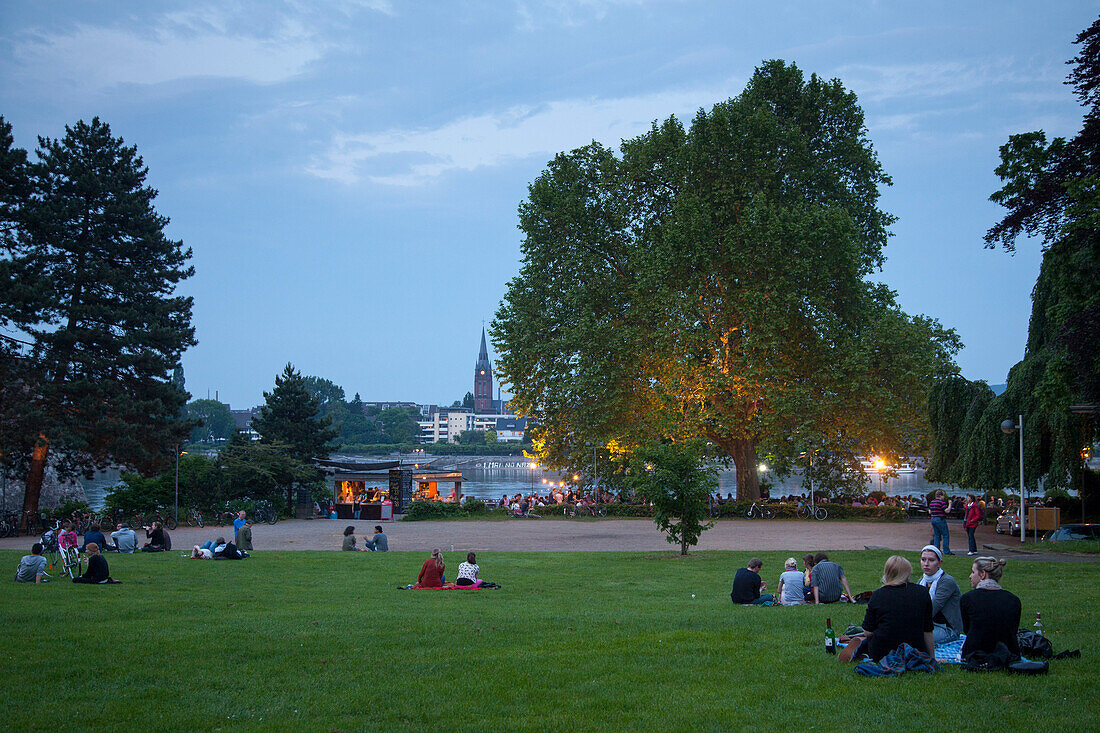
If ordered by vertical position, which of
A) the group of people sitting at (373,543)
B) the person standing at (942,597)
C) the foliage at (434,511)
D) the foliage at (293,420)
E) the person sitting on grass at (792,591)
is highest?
the foliage at (293,420)

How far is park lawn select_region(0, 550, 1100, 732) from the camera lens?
6.83 meters

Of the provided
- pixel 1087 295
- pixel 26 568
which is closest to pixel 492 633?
pixel 26 568

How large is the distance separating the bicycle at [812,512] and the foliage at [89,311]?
29.6m

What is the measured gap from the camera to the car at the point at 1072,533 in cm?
2589

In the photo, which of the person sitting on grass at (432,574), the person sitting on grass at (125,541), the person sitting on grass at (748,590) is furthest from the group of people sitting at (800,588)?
the person sitting on grass at (125,541)

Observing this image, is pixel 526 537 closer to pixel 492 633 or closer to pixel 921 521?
pixel 921 521

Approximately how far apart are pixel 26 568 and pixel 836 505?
113 ft

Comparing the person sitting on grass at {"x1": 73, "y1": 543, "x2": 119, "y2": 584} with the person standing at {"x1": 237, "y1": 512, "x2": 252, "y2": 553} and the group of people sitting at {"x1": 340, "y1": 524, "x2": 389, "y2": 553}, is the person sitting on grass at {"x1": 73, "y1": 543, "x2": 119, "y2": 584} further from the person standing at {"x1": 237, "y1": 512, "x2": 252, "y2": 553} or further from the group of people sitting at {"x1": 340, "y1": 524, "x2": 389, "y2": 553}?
the group of people sitting at {"x1": 340, "y1": 524, "x2": 389, "y2": 553}

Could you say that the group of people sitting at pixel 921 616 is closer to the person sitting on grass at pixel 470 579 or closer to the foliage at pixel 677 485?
the person sitting on grass at pixel 470 579

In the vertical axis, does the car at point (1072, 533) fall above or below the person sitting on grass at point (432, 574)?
below

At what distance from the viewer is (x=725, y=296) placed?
39969mm

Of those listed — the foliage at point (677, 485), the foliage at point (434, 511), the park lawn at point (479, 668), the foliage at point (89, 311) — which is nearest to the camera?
the park lawn at point (479, 668)

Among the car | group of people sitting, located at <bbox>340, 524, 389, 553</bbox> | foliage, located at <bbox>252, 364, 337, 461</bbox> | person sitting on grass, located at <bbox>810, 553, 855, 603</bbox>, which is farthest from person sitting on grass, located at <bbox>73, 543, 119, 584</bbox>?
foliage, located at <bbox>252, 364, 337, 461</bbox>

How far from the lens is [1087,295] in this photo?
68.6 feet
